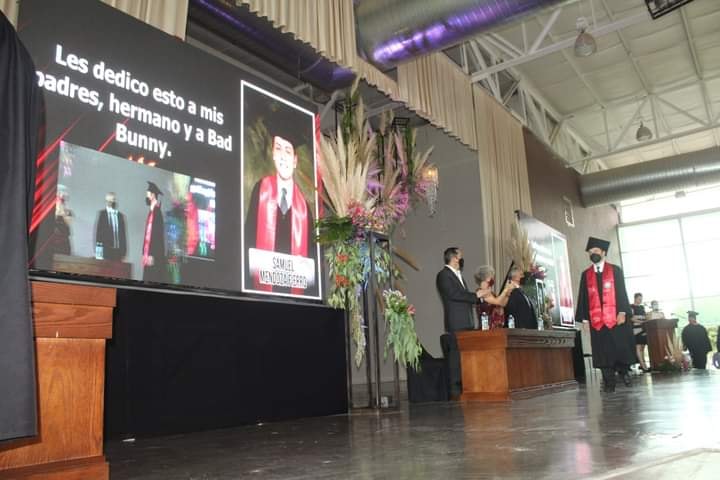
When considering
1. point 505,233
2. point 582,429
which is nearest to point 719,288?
point 505,233

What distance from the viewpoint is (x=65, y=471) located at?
4.50 feet

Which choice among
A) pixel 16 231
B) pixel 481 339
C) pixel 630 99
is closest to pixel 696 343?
pixel 630 99

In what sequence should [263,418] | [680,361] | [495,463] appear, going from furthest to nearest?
[680,361], [263,418], [495,463]

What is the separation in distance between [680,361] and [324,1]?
816 cm

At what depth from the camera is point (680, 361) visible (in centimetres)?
945

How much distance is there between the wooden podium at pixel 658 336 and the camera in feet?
31.8

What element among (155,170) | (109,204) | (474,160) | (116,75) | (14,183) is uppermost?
(474,160)

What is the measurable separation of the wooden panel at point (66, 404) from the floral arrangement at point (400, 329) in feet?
9.78

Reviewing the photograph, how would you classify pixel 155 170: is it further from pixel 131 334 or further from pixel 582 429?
pixel 582 429

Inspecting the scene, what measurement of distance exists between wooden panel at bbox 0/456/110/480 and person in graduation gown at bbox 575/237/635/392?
4.88m

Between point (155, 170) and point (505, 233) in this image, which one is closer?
point (155, 170)

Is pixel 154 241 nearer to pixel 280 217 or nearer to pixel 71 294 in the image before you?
pixel 280 217

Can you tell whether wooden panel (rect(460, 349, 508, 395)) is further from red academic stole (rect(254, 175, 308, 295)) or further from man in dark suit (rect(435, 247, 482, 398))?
red academic stole (rect(254, 175, 308, 295))

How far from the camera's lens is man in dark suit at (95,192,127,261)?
2904 mm
